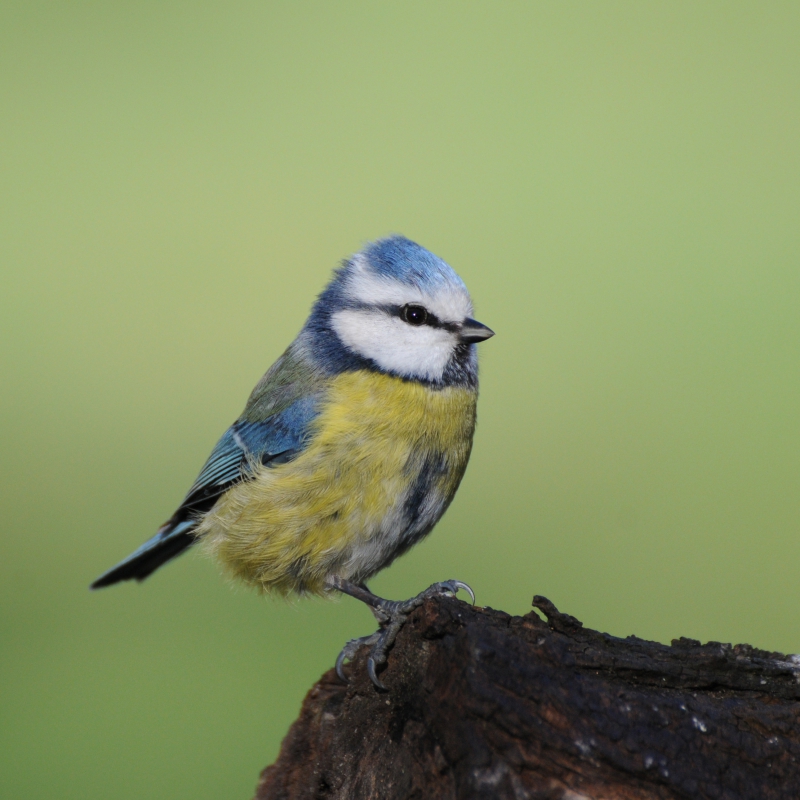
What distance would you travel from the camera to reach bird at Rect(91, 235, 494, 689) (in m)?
1.72

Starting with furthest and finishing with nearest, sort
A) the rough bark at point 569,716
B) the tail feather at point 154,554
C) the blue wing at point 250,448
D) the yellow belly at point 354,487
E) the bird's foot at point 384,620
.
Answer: the tail feather at point 154,554 → the blue wing at point 250,448 → the yellow belly at point 354,487 → the bird's foot at point 384,620 → the rough bark at point 569,716

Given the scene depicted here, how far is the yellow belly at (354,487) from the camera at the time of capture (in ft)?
5.60

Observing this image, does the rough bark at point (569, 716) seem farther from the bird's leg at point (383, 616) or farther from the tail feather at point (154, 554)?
the tail feather at point (154, 554)

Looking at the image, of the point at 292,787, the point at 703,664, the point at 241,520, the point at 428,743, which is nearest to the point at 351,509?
the point at 241,520

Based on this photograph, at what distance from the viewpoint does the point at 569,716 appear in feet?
3.25

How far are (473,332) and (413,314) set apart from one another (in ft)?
0.46

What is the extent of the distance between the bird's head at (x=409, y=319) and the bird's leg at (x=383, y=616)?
19.9 inches

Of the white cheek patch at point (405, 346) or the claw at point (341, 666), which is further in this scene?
the white cheek patch at point (405, 346)

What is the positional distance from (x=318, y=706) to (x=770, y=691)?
0.74 metres

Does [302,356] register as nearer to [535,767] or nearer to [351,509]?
[351,509]

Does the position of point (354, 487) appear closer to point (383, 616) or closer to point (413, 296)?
point (383, 616)

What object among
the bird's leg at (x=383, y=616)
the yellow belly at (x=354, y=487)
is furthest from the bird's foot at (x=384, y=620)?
the yellow belly at (x=354, y=487)

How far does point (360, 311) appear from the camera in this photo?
1921mm

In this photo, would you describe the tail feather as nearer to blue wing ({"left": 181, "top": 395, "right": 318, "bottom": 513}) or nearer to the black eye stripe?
blue wing ({"left": 181, "top": 395, "right": 318, "bottom": 513})
